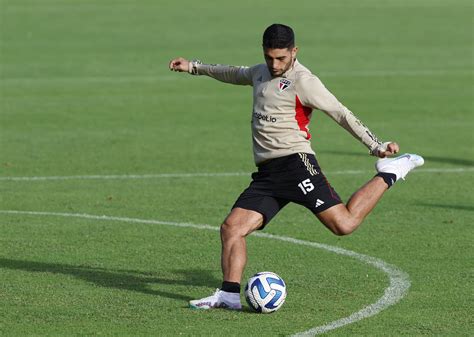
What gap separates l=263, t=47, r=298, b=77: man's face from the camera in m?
10.3

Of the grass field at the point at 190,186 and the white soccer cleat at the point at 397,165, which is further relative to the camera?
the white soccer cleat at the point at 397,165

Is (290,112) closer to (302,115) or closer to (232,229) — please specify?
(302,115)

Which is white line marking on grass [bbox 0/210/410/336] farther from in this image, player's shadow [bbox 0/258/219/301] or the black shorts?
player's shadow [bbox 0/258/219/301]

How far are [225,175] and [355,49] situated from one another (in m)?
19.4

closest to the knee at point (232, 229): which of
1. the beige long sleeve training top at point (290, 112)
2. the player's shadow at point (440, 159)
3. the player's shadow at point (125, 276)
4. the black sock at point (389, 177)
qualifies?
the beige long sleeve training top at point (290, 112)

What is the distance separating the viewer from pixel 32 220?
1438 cm

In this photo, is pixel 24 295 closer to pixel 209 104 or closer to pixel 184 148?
pixel 184 148

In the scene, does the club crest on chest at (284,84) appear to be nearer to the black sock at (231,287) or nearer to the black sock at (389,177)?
the black sock at (389,177)

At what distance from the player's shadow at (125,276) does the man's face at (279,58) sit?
2.00 meters

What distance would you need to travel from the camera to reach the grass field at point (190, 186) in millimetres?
10289

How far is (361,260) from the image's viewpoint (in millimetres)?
12289

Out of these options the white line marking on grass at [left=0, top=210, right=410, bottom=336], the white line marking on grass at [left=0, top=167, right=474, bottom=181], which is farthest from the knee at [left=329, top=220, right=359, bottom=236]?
the white line marking on grass at [left=0, top=167, right=474, bottom=181]

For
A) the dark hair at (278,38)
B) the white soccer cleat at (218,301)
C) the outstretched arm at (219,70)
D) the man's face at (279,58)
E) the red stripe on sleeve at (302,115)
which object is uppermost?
the dark hair at (278,38)

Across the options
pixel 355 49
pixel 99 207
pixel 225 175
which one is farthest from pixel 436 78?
pixel 99 207
